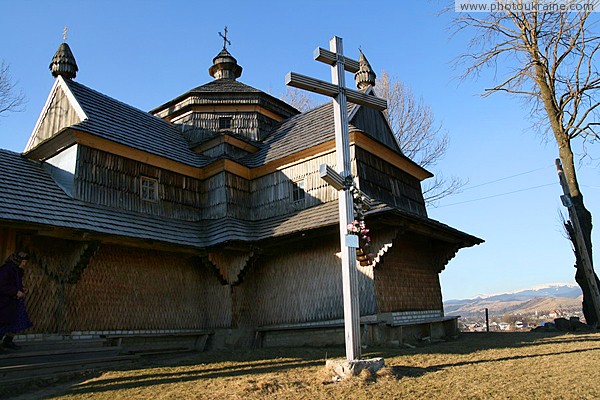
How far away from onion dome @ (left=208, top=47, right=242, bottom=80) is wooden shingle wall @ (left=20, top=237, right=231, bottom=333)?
11135 mm

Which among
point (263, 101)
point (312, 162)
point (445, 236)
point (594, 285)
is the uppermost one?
point (263, 101)

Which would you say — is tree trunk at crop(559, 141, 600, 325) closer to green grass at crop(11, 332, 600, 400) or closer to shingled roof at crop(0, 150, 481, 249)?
shingled roof at crop(0, 150, 481, 249)

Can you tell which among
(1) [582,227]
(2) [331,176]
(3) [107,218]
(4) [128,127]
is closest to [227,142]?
(4) [128,127]

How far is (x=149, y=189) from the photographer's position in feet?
46.8

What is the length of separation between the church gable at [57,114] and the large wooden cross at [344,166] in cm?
908

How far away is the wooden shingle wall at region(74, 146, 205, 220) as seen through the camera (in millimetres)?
12703

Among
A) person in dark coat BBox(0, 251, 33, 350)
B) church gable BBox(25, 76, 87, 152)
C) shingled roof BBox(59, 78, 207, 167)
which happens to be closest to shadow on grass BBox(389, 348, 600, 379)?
person in dark coat BBox(0, 251, 33, 350)

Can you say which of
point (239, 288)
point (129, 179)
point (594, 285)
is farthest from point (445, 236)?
A: point (129, 179)

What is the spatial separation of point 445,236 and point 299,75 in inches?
347

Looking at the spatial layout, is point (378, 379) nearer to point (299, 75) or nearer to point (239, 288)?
point (299, 75)

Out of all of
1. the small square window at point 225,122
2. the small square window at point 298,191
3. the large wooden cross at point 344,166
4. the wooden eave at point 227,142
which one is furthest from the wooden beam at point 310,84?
the small square window at point 225,122

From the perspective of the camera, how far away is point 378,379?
6.40 m

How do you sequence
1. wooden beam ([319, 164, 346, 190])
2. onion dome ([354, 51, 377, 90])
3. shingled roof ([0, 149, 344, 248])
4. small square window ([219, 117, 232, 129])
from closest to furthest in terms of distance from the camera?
wooden beam ([319, 164, 346, 190])
shingled roof ([0, 149, 344, 248])
onion dome ([354, 51, 377, 90])
small square window ([219, 117, 232, 129])

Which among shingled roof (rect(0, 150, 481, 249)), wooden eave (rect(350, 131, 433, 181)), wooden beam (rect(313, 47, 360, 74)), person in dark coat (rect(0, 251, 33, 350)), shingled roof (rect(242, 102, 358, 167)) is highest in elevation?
shingled roof (rect(242, 102, 358, 167))
